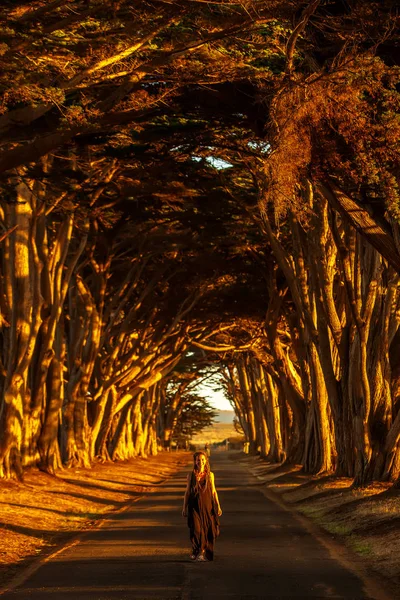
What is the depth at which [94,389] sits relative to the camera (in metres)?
40.8

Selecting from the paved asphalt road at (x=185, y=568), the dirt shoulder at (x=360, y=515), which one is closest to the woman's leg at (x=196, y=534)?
the paved asphalt road at (x=185, y=568)

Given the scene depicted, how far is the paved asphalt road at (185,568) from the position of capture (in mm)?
10180

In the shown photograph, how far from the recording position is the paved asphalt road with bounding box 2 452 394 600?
33.4 feet

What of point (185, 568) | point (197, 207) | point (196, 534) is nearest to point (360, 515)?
point (196, 534)

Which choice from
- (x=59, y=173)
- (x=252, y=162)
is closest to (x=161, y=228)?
(x=252, y=162)

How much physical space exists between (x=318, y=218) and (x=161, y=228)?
6.68 m

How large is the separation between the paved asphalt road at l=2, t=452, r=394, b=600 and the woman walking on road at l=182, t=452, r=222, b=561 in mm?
226

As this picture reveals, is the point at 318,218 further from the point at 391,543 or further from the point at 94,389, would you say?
the point at 94,389

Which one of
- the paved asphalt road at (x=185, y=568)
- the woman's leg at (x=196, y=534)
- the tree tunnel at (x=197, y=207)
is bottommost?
the paved asphalt road at (x=185, y=568)

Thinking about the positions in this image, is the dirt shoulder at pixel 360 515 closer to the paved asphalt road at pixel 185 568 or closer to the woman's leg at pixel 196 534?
the paved asphalt road at pixel 185 568

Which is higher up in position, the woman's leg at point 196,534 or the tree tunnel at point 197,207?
the tree tunnel at point 197,207

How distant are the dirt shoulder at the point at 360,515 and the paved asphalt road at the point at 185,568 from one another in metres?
0.43

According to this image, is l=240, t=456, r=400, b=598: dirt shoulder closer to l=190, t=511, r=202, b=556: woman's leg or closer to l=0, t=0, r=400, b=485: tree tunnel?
l=0, t=0, r=400, b=485: tree tunnel

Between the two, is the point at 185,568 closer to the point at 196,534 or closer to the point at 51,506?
the point at 196,534
